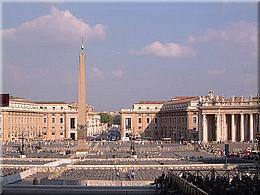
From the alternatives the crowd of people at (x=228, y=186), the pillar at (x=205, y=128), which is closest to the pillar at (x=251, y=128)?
the pillar at (x=205, y=128)

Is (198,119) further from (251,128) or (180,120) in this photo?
(180,120)

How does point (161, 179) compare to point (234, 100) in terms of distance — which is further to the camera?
point (234, 100)

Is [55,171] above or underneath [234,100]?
underneath

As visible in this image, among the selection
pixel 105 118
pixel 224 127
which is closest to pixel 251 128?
pixel 224 127

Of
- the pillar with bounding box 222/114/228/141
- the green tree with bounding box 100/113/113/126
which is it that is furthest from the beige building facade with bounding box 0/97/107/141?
the green tree with bounding box 100/113/113/126

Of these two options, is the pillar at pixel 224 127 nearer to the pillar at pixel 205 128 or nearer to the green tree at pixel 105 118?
the pillar at pixel 205 128

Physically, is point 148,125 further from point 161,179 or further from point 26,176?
point 161,179

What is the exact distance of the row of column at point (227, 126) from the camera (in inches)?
2335

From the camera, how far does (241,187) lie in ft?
40.0

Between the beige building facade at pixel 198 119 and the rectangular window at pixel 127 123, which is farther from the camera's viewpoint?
the rectangular window at pixel 127 123

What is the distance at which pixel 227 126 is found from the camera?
204ft

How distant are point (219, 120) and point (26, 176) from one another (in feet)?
136

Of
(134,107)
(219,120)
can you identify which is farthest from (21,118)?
(219,120)

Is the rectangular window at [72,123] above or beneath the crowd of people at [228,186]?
above
